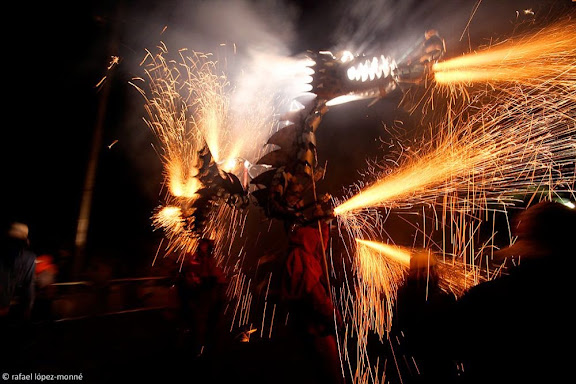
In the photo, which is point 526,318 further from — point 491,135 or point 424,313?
Answer: point 491,135

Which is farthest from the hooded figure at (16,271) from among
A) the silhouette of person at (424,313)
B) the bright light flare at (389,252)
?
the bright light flare at (389,252)

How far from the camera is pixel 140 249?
13430 mm

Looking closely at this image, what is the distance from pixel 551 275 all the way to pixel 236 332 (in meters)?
5.94

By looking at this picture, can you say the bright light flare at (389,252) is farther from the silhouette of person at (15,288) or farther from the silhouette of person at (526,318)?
the silhouette of person at (15,288)

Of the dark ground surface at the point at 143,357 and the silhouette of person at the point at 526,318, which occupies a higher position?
the silhouette of person at the point at 526,318

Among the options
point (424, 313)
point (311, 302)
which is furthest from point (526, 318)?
point (311, 302)

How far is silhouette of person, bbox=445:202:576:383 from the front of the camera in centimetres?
120

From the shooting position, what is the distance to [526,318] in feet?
4.17

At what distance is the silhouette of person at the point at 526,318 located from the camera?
1.20 m

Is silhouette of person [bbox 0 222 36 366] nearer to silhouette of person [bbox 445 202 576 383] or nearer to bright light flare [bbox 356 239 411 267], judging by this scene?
bright light flare [bbox 356 239 411 267]

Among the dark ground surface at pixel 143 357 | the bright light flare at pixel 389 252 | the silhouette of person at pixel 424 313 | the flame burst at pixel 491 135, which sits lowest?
the dark ground surface at pixel 143 357

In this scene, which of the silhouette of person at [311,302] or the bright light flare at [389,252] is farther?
the bright light flare at [389,252]

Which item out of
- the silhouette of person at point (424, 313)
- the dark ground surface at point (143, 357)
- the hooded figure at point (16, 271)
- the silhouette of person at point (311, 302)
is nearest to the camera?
the silhouette of person at point (424, 313)

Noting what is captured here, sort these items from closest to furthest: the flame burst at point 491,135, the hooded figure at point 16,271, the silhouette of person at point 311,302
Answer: the silhouette of person at point 311,302 → the hooded figure at point 16,271 → the flame burst at point 491,135
